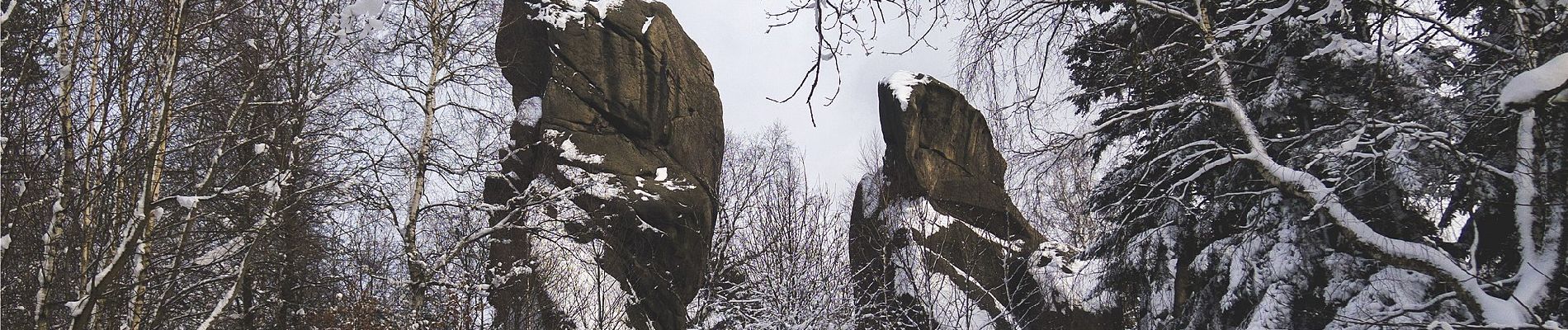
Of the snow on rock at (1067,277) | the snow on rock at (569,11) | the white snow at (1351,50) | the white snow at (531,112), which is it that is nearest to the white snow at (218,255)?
the white snow at (531,112)

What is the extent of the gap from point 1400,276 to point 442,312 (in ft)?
28.6

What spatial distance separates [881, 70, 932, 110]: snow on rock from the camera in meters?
15.7

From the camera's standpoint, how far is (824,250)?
1216 centimetres

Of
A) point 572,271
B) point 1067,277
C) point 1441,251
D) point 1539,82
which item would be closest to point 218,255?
point 572,271

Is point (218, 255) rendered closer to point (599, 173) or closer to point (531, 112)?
point (599, 173)

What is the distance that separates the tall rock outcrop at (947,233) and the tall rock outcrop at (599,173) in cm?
270

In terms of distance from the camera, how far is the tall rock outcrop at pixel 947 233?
44.2 ft

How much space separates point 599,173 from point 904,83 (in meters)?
6.27

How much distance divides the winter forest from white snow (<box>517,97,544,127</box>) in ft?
0.13

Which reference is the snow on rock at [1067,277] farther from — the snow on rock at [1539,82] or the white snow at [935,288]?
the snow on rock at [1539,82]

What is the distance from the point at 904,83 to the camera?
16.1 m

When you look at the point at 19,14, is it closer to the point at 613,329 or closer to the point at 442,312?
the point at 442,312

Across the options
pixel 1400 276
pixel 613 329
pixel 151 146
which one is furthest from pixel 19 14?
pixel 1400 276

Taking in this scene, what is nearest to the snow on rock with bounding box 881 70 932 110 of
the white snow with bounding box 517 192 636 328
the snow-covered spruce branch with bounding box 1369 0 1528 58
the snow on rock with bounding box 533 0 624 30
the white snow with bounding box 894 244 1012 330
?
the white snow with bounding box 894 244 1012 330
